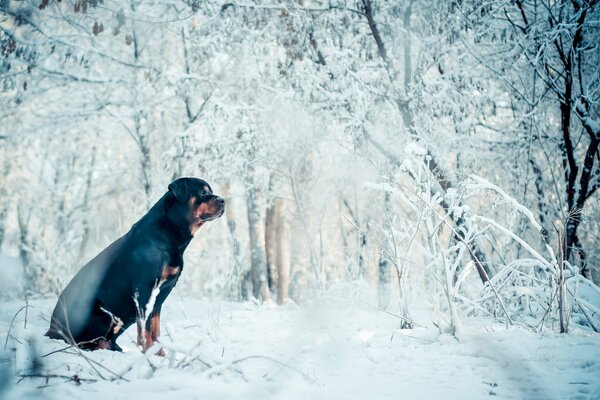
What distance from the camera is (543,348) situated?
85.9 inches

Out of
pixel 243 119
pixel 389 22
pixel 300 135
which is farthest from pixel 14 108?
pixel 389 22

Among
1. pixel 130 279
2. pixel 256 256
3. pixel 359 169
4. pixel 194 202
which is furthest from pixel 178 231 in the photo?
pixel 256 256

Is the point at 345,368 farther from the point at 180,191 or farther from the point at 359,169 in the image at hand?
the point at 359,169

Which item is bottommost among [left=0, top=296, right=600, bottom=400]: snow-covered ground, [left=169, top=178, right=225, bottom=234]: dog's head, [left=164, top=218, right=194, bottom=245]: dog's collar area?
[left=0, top=296, right=600, bottom=400]: snow-covered ground

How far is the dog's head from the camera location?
3.59 meters

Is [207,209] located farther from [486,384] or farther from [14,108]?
[14,108]

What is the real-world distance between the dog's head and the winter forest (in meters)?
0.96

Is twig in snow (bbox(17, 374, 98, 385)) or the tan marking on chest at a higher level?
twig in snow (bbox(17, 374, 98, 385))

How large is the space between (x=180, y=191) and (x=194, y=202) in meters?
0.17

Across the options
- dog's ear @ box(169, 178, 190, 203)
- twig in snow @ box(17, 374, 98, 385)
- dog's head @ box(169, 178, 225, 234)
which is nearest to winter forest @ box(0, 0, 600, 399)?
twig in snow @ box(17, 374, 98, 385)

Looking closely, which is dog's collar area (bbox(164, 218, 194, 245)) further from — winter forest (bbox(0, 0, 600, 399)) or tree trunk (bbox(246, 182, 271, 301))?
tree trunk (bbox(246, 182, 271, 301))

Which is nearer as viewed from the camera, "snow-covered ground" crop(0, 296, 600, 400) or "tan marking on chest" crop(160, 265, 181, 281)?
"snow-covered ground" crop(0, 296, 600, 400)

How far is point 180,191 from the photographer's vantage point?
3617mm

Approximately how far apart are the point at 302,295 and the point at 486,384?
1016 centimetres
